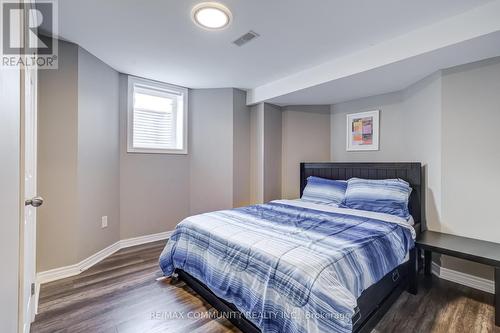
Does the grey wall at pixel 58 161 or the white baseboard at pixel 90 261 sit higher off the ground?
the grey wall at pixel 58 161

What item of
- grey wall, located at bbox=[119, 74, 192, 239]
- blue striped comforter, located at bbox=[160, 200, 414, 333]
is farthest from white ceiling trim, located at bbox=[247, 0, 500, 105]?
grey wall, located at bbox=[119, 74, 192, 239]

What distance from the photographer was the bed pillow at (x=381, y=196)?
2539 millimetres

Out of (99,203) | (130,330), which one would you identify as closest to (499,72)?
(130,330)

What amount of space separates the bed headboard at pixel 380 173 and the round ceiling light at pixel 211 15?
7.94ft

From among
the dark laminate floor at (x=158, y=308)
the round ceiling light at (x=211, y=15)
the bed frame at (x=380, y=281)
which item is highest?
the round ceiling light at (x=211, y=15)

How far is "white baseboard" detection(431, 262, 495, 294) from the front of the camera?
86.1 inches

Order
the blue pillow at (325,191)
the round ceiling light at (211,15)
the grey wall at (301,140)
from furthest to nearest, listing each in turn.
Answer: the grey wall at (301,140)
the blue pillow at (325,191)
the round ceiling light at (211,15)

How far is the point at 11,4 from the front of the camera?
0.95 meters

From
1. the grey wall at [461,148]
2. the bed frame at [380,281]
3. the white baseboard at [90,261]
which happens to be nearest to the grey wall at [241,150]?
the bed frame at [380,281]

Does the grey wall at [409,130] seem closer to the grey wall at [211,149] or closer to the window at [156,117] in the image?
the grey wall at [211,149]

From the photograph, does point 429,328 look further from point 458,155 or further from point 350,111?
point 350,111

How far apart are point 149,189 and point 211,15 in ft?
8.33

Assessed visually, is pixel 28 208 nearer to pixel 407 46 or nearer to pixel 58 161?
pixel 58 161

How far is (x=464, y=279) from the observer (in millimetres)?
2326
